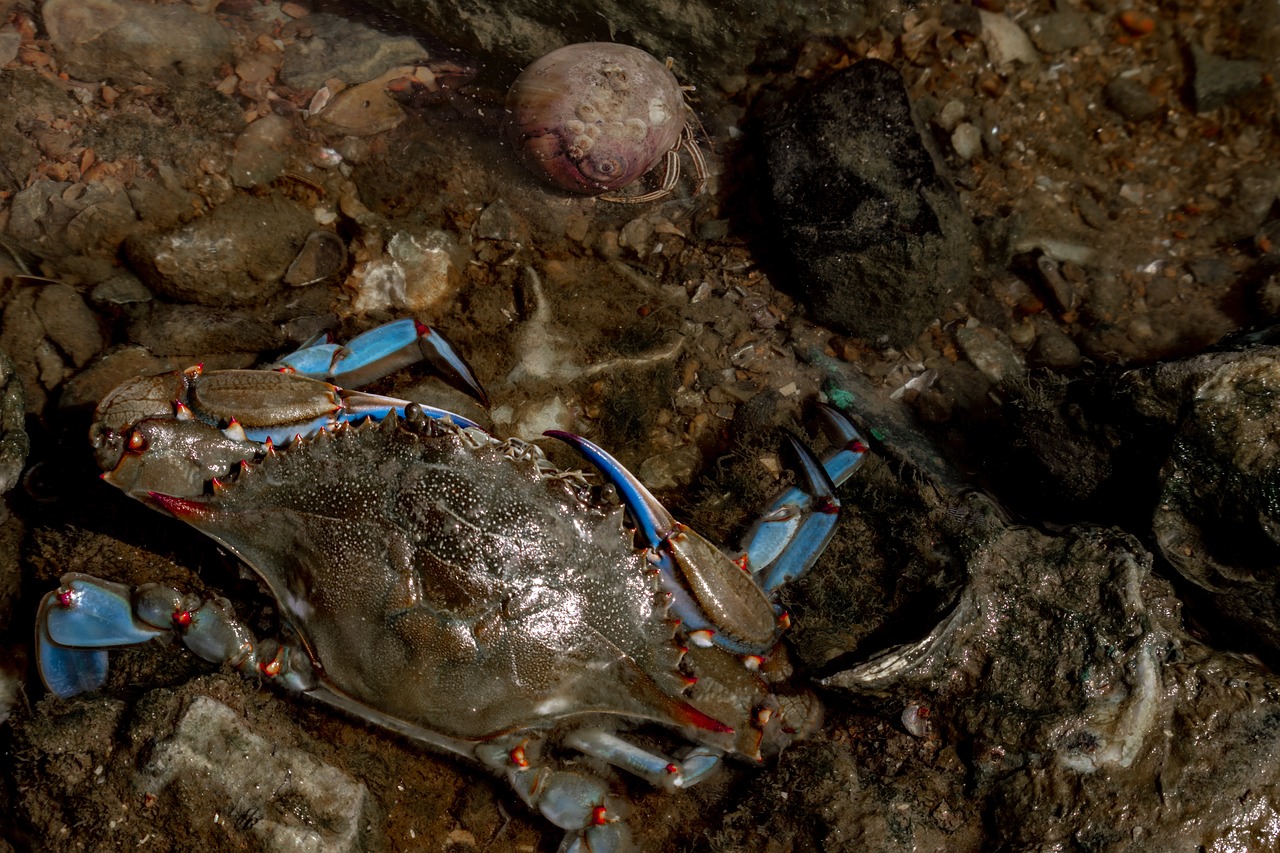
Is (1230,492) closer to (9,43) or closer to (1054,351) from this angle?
(1054,351)

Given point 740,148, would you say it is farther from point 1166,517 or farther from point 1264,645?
point 1264,645

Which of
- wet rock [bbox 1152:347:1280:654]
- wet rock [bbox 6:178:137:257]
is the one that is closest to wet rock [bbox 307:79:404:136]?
wet rock [bbox 6:178:137:257]

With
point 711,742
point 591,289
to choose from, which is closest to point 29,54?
point 591,289

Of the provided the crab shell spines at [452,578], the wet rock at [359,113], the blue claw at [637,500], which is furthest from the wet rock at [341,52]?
the blue claw at [637,500]

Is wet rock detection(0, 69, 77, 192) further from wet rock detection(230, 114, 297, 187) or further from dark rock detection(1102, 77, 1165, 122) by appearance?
dark rock detection(1102, 77, 1165, 122)

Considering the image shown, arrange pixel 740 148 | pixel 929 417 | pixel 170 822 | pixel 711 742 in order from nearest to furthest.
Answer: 1. pixel 170 822
2. pixel 711 742
3. pixel 929 417
4. pixel 740 148

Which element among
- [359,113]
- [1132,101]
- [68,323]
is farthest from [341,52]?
[1132,101]
